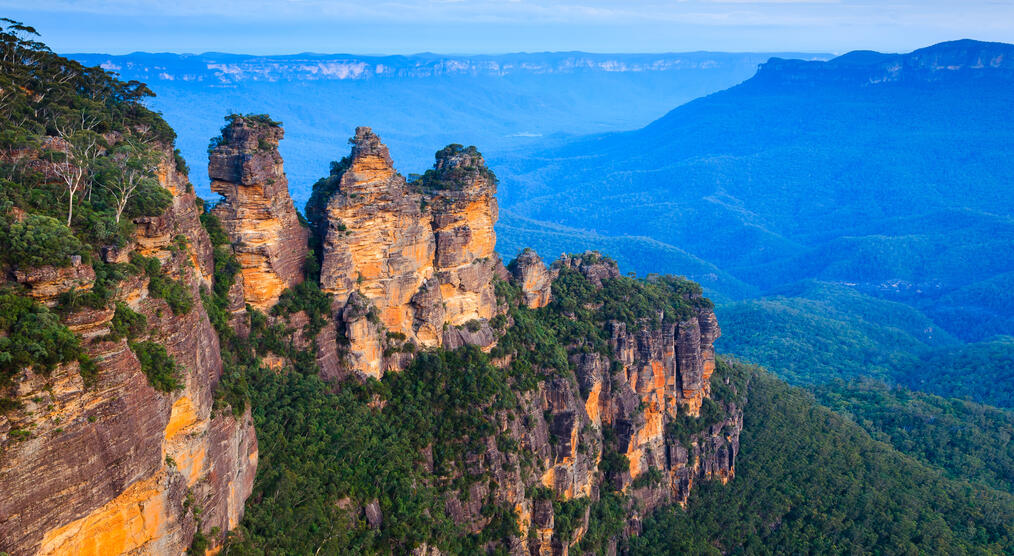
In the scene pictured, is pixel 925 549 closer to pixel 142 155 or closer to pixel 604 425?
pixel 604 425

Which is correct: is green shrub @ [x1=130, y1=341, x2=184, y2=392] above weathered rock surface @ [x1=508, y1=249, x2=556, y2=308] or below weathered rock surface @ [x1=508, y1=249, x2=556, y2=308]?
above

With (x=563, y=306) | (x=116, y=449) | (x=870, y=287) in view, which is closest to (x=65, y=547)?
(x=116, y=449)

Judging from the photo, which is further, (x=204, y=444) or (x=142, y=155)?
(x=142, y=155)

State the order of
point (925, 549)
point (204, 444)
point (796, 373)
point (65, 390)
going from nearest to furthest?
point (65, 390)
point (204, 444)
point (925, 549)
point (796, 373)

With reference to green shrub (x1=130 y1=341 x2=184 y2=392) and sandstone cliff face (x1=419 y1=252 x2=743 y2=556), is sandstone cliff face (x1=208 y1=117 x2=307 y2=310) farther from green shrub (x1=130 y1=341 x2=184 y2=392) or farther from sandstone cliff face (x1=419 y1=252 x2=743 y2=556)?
sandstone cliff face (x1=419 y1=252 x2=743 y2=556)

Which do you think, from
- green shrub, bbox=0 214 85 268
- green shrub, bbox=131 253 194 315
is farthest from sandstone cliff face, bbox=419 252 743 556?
green shrub, bbox=0 214 85 268
